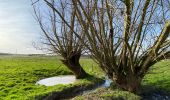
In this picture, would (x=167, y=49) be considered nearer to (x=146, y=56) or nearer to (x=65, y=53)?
(x=146, y=56)

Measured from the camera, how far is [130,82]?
18.4m

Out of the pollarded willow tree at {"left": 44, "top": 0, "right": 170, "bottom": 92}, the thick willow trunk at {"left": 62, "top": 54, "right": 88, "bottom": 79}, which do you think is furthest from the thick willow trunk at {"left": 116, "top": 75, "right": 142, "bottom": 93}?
the thick willow trunk at {"left": 62, "top": 54, "right": 88, "bottom": 79}

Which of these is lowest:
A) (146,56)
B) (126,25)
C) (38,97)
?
(38,97)

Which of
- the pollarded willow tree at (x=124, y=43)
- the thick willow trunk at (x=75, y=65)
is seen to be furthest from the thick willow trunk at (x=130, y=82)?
the thick willow trunk at (x=75, y=65)

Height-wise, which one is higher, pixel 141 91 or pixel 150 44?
pixel 150 44

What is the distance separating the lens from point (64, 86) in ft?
74.1

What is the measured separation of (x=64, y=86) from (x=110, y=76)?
454 cm

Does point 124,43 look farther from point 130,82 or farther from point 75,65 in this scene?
point 75,65

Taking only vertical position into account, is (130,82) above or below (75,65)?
below

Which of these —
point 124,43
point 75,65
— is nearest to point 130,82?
point 124,43

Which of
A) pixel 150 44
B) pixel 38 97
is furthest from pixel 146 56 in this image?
pixel 38 97

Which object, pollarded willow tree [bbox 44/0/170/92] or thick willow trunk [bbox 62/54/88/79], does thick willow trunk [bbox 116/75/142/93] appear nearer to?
pollarded willow tree [bbox 44/0/170/92]

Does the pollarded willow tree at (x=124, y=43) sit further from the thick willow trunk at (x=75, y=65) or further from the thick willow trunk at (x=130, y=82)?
the thick willow trunk at (x=75, y=65)

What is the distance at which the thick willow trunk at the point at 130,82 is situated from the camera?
59.6 feet
